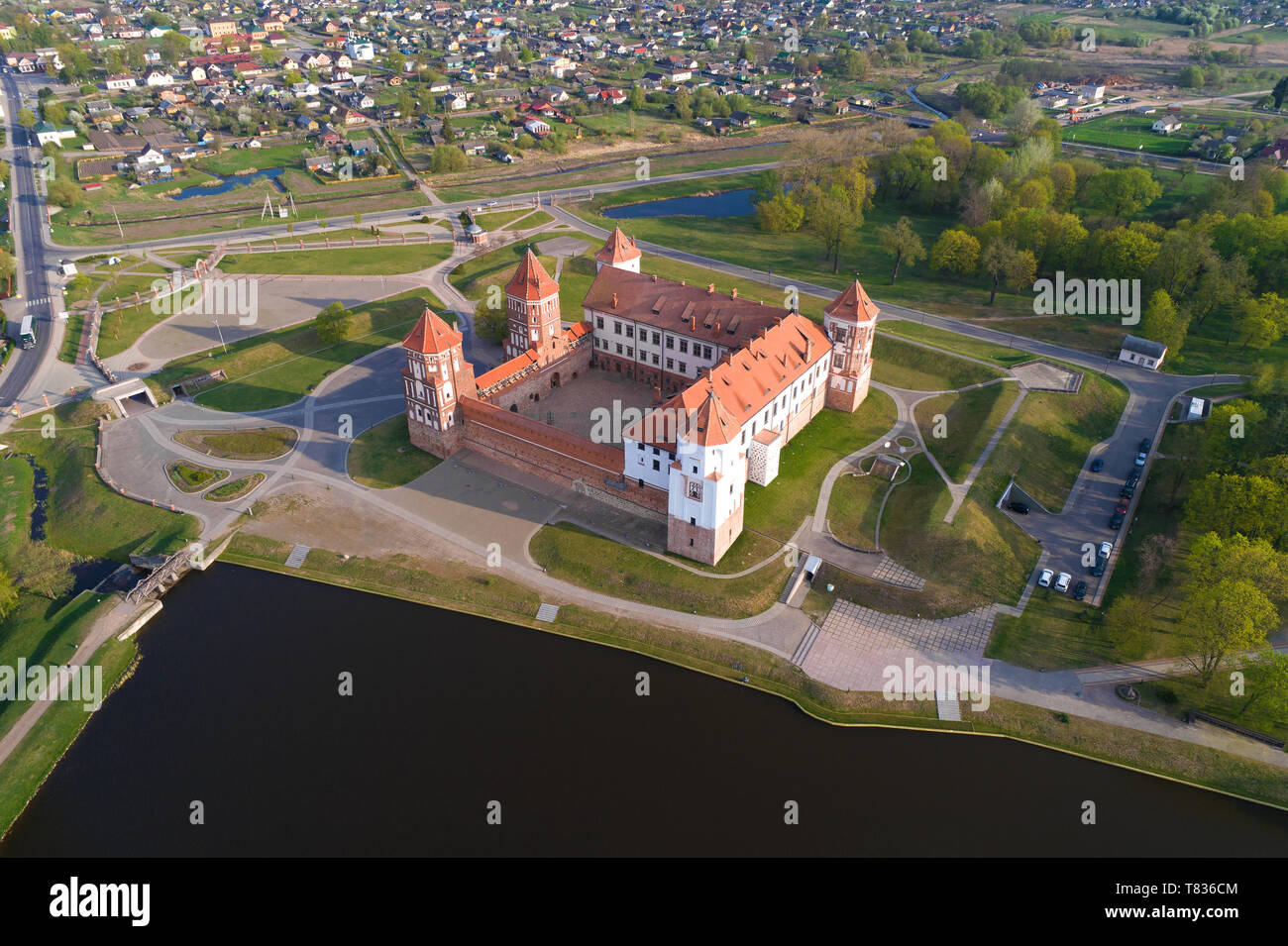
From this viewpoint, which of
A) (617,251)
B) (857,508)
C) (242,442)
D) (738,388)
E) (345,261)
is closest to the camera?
(738,388)

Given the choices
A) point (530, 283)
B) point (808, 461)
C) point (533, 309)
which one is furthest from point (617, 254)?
point (808, 461)

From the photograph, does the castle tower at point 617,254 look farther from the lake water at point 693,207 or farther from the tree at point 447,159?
the tree at point 447,159

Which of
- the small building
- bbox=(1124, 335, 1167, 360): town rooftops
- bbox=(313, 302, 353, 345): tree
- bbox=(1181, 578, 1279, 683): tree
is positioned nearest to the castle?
bbox=(313, 302, 353, 345): tree

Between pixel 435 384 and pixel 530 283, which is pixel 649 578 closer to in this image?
pixel 435 384

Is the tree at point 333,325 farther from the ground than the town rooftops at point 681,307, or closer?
closer

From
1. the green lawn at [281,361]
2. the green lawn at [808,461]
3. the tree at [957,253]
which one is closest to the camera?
the green lawn at [808,461]

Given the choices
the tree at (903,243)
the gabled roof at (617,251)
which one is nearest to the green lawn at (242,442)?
the gabled roof at (617,251)

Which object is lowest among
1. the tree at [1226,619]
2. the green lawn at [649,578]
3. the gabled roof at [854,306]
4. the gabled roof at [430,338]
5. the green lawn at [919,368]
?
the green lawn at [649,578]

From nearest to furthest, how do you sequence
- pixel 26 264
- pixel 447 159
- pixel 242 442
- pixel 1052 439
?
1. pixel 1052 439
2. pixel 242 442
3. pixel 26 264
4. pixel 447 159
